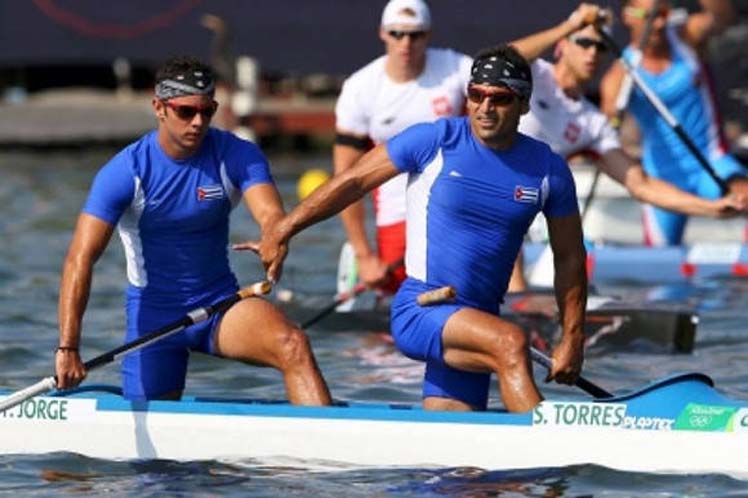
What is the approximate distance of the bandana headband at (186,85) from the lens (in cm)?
979

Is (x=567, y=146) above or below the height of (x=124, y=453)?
above

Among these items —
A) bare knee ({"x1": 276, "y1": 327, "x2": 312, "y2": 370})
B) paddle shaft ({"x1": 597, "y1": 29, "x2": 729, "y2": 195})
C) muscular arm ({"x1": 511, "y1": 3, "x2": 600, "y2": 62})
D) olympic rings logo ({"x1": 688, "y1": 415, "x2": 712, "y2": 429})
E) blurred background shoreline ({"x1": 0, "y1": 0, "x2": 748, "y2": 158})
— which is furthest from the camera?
blurred background shoreline ({"x1": 0, "y1": 0, "x2": 748, "y2": 158})

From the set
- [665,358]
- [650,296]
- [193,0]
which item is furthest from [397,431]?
[193,0]

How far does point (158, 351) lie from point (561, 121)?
412cm

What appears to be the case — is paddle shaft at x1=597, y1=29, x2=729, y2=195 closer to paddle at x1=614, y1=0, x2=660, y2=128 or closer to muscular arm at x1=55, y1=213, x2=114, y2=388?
paddle at x1=614, y1=0, x2=660, y2=128

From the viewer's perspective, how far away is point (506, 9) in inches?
859

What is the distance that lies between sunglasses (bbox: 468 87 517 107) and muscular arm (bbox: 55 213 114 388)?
1.61m

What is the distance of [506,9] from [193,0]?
3353 mm

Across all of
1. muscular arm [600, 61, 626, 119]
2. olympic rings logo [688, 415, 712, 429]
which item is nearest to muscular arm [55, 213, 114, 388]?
olympic rings logo [688, 415, 712, 429]

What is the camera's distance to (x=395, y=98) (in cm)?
1302

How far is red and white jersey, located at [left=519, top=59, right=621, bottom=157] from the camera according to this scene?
44.0 feet

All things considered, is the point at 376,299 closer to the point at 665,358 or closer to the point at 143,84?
the point at 665,358

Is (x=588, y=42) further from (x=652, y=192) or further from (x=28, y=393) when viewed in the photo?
(x=28, y=393)

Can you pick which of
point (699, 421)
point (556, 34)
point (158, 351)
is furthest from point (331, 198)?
point (556, 34)
